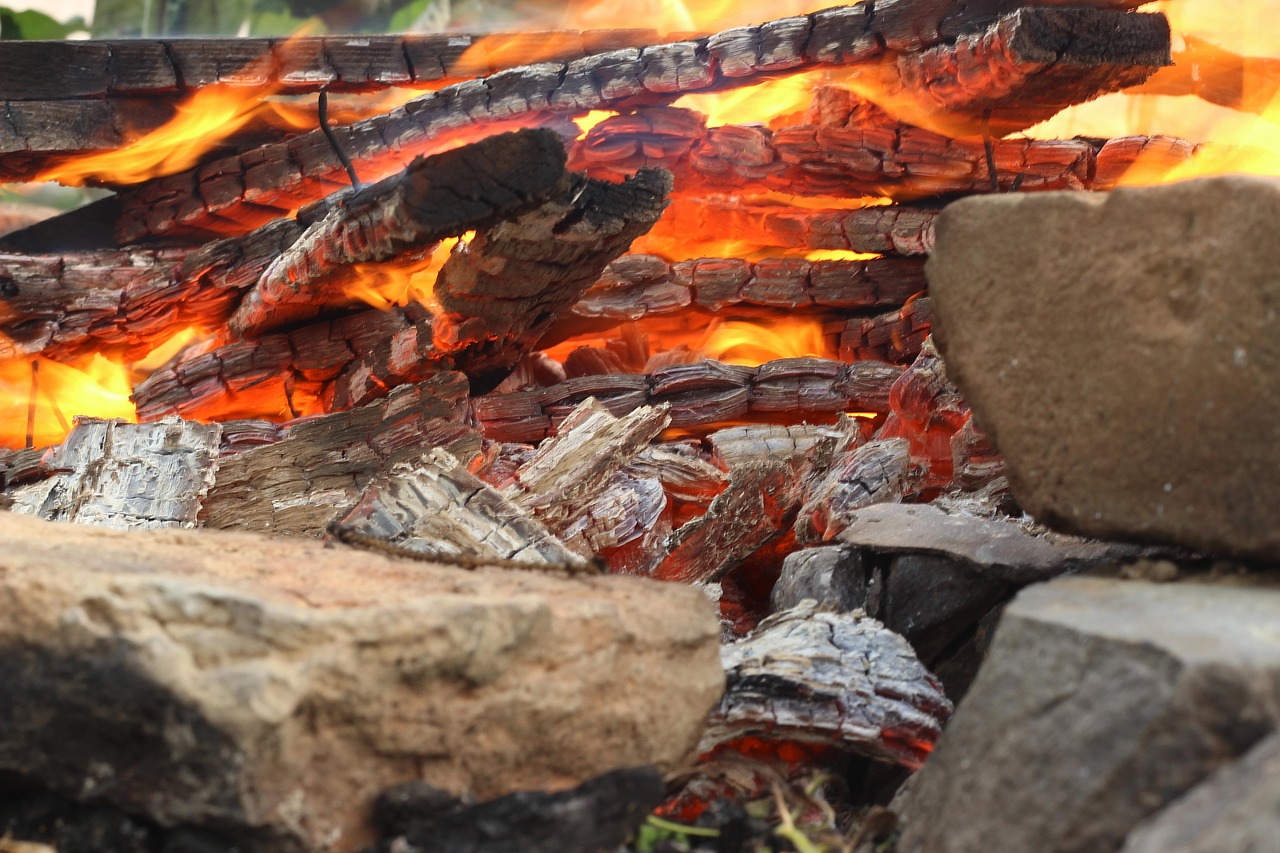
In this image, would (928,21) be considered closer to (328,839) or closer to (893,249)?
(893,249)

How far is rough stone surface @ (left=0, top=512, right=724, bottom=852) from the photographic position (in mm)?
1609

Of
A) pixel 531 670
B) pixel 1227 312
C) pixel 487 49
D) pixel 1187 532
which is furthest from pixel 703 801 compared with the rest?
pixel 487 49

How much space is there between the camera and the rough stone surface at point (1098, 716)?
1.50m

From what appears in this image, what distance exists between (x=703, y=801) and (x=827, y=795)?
33cm

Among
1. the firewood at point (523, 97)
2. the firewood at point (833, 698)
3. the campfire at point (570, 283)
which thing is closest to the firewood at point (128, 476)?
the campfire at point (570, 283)

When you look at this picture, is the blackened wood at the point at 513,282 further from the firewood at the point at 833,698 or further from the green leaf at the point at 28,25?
the green leaf at the point at 28,25

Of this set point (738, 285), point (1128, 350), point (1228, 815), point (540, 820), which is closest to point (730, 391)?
point (738, 285)

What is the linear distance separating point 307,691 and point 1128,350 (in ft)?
5.08

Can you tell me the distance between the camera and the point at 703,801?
221cm

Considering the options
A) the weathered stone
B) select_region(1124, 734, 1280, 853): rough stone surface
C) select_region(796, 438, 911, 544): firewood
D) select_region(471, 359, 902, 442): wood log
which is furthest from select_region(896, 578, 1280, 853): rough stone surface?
select_region(471, 359, 902, 442): wood log

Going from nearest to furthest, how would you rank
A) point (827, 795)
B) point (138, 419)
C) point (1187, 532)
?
1. point (1187, 532)
2. point (827, 795)
3. point (138, 419)

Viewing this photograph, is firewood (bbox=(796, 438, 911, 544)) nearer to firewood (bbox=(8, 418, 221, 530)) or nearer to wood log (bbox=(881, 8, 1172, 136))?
wood log (bbox=(881, 8, 1172, 136))

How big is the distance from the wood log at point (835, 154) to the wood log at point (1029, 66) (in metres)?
0.25

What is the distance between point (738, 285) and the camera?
555cm
